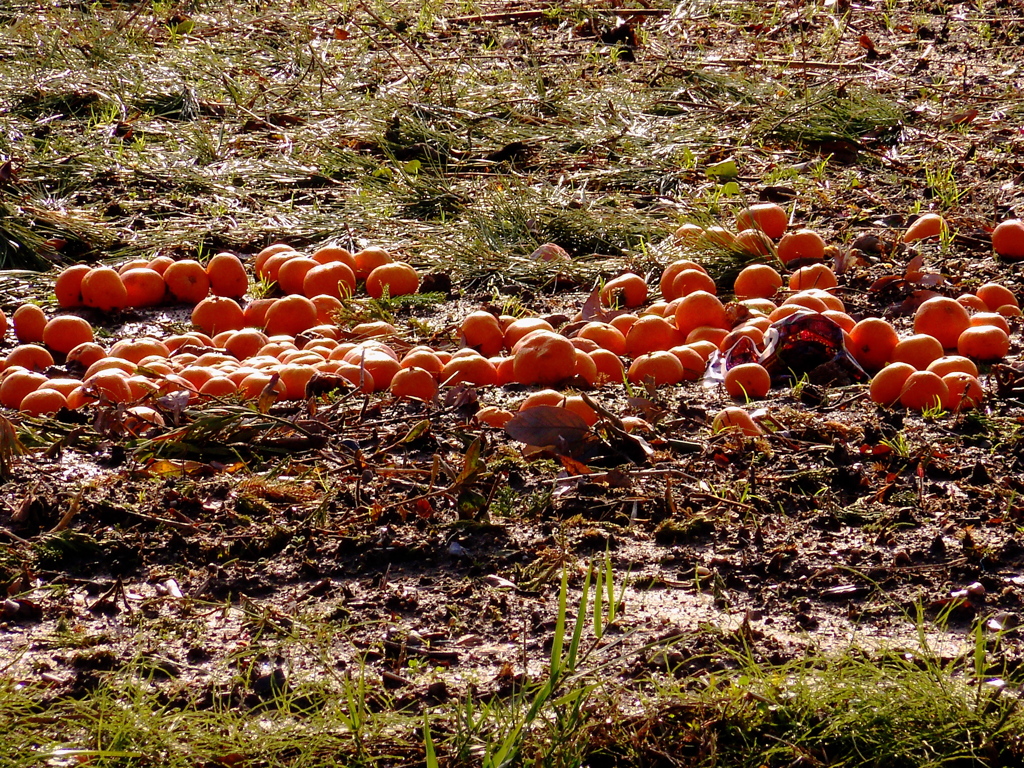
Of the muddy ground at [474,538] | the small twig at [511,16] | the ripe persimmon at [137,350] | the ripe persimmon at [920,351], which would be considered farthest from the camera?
the small twig at [511,16]

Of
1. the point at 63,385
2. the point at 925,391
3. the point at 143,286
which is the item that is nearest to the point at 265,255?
the point at 143,286

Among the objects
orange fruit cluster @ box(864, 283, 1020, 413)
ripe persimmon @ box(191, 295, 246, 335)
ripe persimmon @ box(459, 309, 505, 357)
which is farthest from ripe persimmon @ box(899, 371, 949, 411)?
ripe persimmon @ box(191, 295, 246, 335)

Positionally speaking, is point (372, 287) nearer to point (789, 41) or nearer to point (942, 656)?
point (942, 656)

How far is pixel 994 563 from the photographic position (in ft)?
8.04

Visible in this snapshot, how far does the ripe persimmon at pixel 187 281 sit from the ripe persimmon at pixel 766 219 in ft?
6.74

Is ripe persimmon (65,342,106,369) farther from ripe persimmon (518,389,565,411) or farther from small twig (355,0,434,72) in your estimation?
small twig (355,0,434,72)

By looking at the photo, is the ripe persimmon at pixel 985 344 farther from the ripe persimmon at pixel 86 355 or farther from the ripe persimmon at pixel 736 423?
the ripe persimmon at pixel 86 355

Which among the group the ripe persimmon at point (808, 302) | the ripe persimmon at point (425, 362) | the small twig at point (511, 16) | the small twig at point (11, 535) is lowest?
the small twig at point (11, 535)

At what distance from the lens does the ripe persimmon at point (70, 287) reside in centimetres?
444

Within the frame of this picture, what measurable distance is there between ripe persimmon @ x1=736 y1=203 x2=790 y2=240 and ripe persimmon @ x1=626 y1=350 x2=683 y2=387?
1241 mm

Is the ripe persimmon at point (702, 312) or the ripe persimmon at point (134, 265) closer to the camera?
the ripe persimmon at point (702, 312)

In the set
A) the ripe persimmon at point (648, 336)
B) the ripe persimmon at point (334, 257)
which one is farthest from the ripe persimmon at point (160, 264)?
the ripe persimmon at point (648, 336)

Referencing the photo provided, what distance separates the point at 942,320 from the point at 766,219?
111 cm

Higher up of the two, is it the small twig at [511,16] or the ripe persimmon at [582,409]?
the small twig at [511,16]
